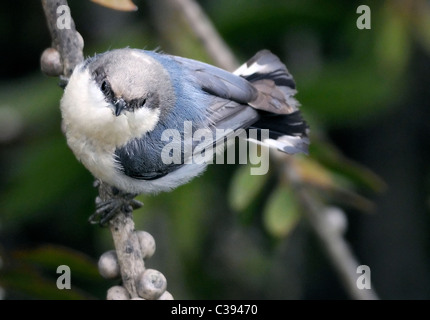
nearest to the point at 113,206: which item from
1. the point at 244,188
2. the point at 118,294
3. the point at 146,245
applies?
the point at 146,245

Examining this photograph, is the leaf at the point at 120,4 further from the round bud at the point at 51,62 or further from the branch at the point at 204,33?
the branch at the point at 204,33

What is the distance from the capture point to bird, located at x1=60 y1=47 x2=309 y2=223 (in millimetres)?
2488

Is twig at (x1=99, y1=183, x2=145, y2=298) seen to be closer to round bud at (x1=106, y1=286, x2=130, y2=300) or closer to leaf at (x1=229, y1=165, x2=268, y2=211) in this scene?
round bud at (x1=106, y1=286, x2=130, y2=300)

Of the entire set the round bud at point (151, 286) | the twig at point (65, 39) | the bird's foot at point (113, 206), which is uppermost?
the twig at point (65, 39)

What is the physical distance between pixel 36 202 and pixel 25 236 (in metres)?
0.58

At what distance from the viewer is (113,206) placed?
2.48m

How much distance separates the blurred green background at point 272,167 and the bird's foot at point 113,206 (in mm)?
549

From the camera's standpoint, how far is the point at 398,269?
3.84 meters

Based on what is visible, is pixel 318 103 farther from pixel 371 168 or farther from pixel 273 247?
pixel 273 247

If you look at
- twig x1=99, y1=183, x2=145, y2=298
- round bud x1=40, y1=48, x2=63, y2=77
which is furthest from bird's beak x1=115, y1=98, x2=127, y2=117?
twig x1=99, y1=183, x2=145, y2=298

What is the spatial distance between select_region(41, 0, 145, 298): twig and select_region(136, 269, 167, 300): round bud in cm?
5

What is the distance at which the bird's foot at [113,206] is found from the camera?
2.42 m

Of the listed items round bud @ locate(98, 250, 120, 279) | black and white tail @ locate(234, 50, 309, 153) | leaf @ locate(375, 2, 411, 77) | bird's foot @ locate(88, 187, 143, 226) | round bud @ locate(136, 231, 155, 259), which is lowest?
round bud @ locate(98, 250, 120, 279)

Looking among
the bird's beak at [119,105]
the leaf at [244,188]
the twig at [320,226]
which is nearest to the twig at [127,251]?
the bird's beak at [119,105]
